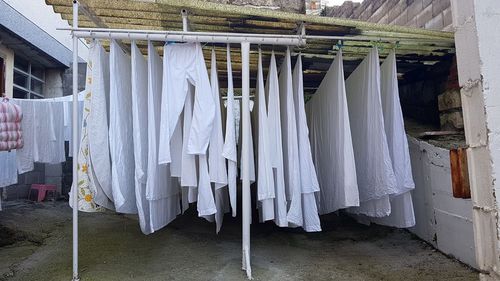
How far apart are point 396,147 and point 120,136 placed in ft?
7.53

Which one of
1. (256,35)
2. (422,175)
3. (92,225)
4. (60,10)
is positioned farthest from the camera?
(92,225)

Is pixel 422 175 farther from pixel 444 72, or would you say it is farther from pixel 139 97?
pixel 139 97

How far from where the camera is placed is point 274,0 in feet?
16.7

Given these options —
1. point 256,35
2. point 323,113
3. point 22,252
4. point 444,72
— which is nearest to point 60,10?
point 256,35

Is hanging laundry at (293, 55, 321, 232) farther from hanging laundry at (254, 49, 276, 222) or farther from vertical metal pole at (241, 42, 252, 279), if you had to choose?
vertical metal pole at (241, 42, 252, 279)

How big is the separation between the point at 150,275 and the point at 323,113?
7.52 feet

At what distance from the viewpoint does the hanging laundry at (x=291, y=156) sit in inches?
110

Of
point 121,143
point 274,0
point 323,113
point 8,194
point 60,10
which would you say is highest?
point 274,0

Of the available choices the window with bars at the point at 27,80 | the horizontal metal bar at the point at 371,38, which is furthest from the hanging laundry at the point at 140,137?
the window with bars at the point at 27,80

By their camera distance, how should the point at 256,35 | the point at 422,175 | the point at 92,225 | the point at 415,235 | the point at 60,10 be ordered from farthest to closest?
1. the point at 92,225
2. the point at 415,235
3. the point at 422,175
4. the point at 60,10
5. the point at 256,35

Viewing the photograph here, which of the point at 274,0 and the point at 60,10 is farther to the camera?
the point at 274,0

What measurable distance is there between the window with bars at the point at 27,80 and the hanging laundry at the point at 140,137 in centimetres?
394

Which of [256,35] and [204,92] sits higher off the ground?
[256,35]

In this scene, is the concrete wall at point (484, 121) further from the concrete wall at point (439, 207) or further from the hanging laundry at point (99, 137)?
the hanging laundry at point (99, 137)
